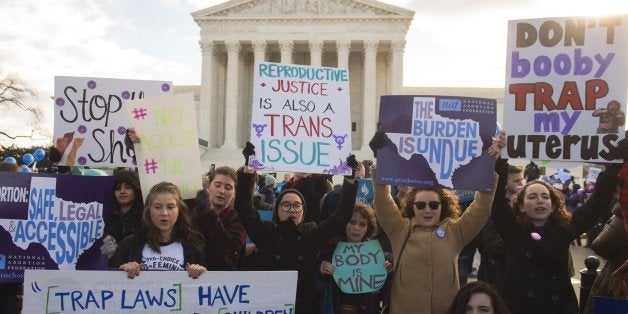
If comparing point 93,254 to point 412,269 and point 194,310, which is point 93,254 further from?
point 412,269

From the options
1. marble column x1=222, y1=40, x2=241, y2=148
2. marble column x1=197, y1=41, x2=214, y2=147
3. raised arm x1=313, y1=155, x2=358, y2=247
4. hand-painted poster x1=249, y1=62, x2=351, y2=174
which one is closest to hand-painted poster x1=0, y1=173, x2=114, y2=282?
hand-painted poster x1=249, y1=62, x2=351, y2=174

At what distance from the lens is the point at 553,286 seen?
165 inches

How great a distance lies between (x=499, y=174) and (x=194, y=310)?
254cm

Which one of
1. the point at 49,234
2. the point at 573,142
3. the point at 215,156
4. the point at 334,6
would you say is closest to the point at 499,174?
the point at 573,142

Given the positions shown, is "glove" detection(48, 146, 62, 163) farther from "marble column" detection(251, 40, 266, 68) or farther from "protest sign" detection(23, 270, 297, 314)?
"marble column" detection(251, 40, 266, 68)

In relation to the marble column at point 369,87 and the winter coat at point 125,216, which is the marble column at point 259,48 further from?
the winter coat at point 125,216

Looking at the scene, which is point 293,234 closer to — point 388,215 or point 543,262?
point 388,215

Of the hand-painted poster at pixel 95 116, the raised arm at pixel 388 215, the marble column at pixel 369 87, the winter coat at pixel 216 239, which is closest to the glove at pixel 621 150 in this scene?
the raised arm at pixel 388 215

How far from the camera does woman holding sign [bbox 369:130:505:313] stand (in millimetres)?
4012

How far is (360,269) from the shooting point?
4480mm

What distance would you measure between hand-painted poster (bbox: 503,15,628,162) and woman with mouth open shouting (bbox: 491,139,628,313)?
30 cm

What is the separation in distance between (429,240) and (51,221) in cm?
295

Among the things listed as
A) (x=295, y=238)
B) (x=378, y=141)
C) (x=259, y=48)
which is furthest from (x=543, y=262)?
(x=259, y=48)

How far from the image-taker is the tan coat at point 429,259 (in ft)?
13.1
